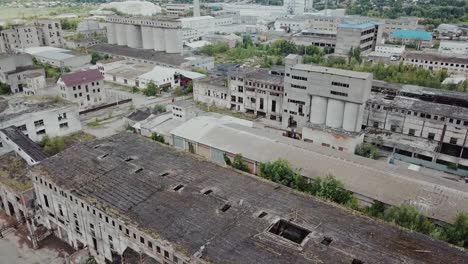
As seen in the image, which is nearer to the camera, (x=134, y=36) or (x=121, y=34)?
(x=134, y=36)

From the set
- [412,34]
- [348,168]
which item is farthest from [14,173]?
[412,34]

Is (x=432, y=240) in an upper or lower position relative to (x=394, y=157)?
upper

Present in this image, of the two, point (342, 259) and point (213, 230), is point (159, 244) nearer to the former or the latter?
point (213, 230)

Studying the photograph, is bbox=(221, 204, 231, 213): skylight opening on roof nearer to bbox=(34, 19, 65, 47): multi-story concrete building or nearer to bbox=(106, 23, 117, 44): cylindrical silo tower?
bbox=(106, 23, 117, 44): cylindrical silo tower

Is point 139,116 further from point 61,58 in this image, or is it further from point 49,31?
point 49,31

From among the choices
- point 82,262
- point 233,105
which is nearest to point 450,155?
point 233,105

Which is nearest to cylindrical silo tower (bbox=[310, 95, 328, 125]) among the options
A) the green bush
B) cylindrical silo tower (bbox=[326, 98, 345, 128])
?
cylindrical silo tower (bbox=[326, 98, 345, 128])

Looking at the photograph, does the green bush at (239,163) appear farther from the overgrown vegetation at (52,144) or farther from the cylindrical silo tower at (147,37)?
the cylindrical silo tower at (147,37)
